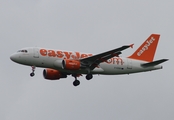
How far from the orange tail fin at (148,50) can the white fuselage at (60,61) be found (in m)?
2.10

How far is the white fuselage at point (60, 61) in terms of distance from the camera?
208ft

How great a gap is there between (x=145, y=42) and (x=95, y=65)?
431 inches

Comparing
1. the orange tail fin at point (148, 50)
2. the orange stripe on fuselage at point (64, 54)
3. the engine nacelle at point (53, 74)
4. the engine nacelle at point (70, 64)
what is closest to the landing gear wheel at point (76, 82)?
the engine nacelle at point (53, 74)

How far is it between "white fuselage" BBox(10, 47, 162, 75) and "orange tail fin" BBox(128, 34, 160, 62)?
6.89 ft

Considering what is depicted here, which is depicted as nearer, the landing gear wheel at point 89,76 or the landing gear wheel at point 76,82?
the landing gear wheel at point 89,76

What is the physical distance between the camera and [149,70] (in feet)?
230

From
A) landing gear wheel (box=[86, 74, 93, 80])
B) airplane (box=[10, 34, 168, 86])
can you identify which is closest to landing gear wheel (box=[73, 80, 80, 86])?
airplane (box=[10, 34, 168, 86])

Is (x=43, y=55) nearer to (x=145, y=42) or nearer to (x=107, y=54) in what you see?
(x=107, y=54)

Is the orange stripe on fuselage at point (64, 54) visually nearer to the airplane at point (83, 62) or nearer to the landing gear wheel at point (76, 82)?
the airplane at point (83, 62)

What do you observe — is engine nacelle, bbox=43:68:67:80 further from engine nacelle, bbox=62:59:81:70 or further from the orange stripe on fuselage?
engine nacelle, bbox=62:59:81:70

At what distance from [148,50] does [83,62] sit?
11.8 metres

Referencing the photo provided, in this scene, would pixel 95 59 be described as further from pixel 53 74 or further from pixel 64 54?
pixel 53 74

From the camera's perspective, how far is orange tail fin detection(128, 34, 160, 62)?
71625 millimetres

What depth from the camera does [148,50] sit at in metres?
72.8
